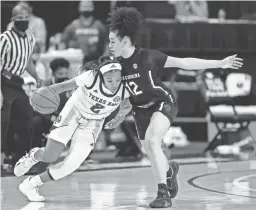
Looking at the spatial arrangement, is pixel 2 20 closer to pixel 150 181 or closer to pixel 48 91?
pixel 150 181

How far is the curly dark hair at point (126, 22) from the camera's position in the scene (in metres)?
6.74

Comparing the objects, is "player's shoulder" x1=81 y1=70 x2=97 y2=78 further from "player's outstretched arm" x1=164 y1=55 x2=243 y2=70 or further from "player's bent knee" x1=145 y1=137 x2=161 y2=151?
"player's bent knee" x1=145 y1=137 x2=161 y2=151

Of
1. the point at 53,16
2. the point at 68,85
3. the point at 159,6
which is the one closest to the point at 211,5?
the point at 159,6

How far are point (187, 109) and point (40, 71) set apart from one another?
3435mm

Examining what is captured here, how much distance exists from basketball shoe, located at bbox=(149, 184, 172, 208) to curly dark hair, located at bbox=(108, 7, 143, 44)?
1.27 meters

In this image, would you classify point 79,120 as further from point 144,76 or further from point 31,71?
point 31,71

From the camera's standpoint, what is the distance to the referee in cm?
960

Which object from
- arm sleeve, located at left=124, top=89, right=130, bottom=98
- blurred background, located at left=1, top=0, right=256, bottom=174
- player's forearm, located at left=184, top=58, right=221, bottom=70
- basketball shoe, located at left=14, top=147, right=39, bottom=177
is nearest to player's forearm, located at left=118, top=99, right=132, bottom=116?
arm sleeve, located at left=124, top=89, right=130, bottom=98

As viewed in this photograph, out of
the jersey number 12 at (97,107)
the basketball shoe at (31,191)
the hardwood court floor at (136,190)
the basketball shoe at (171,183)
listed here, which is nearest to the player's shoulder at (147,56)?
the jersey number 12 at (97,107)

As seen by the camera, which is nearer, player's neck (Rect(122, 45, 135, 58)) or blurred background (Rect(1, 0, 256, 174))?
player's neck (Rect(122, 45, 135, 58))

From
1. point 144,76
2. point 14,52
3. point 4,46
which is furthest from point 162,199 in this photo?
point 4,46

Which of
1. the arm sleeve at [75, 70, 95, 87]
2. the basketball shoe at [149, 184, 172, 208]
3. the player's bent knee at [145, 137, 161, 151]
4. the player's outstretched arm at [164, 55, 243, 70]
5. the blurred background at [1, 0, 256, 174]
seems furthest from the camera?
the blurred background at [1, 0, 256, 174]

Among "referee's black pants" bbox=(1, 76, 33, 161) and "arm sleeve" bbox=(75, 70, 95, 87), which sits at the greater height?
"arm sleeve" bbox=(75, 70, 95, 87)

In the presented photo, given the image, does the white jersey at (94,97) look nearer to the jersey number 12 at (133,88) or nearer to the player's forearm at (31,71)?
the jersey number 12 at (133,88)
